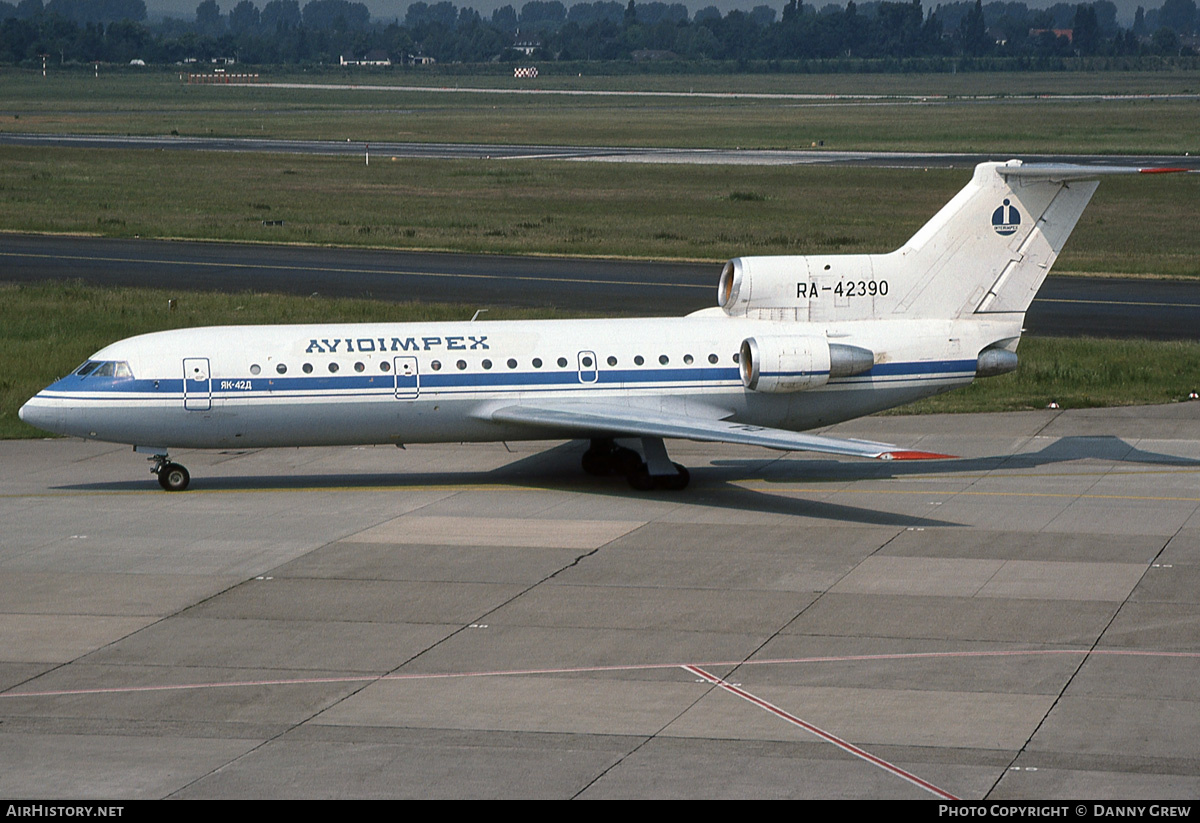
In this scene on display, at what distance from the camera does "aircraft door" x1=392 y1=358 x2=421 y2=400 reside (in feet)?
91.2

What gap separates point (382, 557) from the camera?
78.0 feet

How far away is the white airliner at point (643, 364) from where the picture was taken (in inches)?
1086

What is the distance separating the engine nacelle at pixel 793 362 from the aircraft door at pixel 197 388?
9654 mm

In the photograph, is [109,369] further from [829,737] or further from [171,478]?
[829,737]

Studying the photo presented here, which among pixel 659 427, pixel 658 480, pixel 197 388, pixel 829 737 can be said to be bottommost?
pixel 658 480

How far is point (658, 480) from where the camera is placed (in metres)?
28.3

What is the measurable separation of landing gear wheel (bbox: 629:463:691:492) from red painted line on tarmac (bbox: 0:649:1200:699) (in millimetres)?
9773

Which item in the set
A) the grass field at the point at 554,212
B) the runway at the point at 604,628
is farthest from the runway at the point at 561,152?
the runway at the point at 604,628

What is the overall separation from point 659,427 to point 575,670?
907cm

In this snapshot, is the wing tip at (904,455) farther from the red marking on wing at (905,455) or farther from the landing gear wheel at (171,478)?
the landing gear wheel at (171,478)

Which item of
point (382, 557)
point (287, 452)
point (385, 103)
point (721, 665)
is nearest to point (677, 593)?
point (721, 665)

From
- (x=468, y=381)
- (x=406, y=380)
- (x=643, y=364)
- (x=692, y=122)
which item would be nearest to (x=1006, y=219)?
(x=643, y=364)

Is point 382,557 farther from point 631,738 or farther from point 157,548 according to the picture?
→ point 631,738
